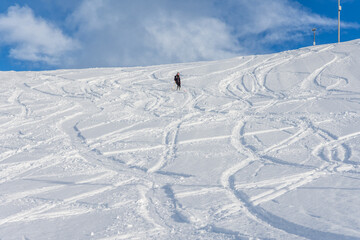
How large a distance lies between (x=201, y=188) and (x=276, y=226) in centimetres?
196

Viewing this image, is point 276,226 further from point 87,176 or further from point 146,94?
point 146,94

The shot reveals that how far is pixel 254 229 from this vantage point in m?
4.56

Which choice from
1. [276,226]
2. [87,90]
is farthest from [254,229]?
[87,90]

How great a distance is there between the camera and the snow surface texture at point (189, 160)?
16.2 feet

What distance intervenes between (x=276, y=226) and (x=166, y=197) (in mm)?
2156

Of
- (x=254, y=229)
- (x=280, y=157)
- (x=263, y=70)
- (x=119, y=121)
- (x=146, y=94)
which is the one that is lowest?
(x=254, y=229)

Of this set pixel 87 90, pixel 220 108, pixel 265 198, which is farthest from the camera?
pixel 87 90

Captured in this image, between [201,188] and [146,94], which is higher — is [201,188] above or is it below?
below

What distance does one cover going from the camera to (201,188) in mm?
6324

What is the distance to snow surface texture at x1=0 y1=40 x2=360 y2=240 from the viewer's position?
4949mm

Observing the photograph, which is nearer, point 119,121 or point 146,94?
point 119,121

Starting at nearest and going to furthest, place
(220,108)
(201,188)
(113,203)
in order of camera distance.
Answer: (113,203) → (201,188) → (220,108)

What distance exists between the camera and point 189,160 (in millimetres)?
8219

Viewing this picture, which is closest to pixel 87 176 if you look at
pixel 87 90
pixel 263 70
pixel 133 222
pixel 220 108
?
pixel 133 222
